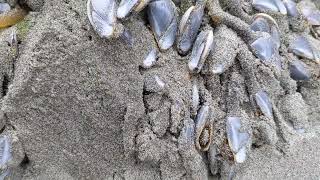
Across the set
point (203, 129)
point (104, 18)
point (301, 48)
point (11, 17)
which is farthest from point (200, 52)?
point (11, 17)

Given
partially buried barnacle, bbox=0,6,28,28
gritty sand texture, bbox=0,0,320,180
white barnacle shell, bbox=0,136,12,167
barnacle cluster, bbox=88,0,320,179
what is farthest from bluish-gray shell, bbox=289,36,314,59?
white barnacle shell, bbox=0,136,12,167

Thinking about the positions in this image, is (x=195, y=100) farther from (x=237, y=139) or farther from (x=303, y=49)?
(x=303, y=49)

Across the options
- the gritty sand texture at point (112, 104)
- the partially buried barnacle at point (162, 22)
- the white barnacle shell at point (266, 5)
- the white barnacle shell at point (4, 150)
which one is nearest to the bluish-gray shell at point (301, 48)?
the white barnacle shell at point (266, 5)

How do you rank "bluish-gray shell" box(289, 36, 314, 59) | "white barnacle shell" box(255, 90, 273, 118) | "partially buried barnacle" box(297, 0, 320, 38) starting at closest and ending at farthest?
"white barnacle shell" box(255, 90, 273, 118) → "bluish-gray shell" box(289, 36, 314, 59) → "partially buried barnacle" box(297, 0, 320, 38)

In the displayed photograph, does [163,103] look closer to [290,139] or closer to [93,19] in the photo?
[93,19]

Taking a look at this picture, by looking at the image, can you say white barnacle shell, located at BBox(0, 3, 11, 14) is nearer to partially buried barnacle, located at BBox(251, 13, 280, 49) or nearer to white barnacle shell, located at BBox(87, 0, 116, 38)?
white barnacle shell, located at BBox(87, 0, 116, 38)

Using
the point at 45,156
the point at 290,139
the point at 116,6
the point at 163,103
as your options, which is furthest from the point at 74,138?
the point at 290,139

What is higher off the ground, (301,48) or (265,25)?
(265,25)
